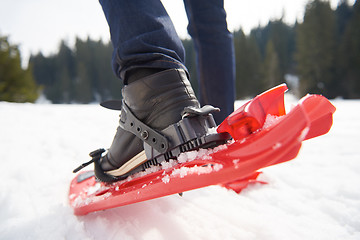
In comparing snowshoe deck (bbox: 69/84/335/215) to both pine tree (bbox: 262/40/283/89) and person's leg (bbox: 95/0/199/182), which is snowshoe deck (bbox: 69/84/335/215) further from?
pine tree (bbox: 262/40/283/89)

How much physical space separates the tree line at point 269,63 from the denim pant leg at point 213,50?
13.5 m

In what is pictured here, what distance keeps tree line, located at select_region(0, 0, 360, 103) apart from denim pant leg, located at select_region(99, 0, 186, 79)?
13580 millimetres

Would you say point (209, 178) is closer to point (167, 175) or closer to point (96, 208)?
point (167, 175)

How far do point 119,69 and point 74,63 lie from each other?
32.7 m

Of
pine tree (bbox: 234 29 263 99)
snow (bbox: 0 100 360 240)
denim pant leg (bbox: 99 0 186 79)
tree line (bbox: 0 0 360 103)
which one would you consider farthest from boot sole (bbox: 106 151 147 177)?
pine tree (bbox: 234 29 263 99)

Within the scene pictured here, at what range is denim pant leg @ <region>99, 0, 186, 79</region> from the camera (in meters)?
0.56

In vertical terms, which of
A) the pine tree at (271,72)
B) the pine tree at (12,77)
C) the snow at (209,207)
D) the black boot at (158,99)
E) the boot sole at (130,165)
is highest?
the black boot at (158,99)

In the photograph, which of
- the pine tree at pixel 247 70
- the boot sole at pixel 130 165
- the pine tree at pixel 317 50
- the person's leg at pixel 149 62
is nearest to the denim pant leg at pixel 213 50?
the person's leg at pixel 149 62

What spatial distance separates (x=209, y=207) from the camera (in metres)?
0.71

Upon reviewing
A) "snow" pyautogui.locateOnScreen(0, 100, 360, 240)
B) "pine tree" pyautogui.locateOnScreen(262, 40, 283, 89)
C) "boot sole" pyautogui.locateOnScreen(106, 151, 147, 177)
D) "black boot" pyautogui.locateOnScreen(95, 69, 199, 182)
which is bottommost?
"pine tree" pyautogui.locateOnScreen(262, 40, 283, 89)

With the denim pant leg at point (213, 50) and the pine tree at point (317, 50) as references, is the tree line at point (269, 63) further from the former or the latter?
the denim pant leg at point (213, 50)

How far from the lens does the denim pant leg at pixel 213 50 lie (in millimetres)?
902

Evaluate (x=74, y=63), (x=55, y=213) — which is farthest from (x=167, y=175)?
(x=74, y=63)

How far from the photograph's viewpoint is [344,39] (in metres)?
14.6
